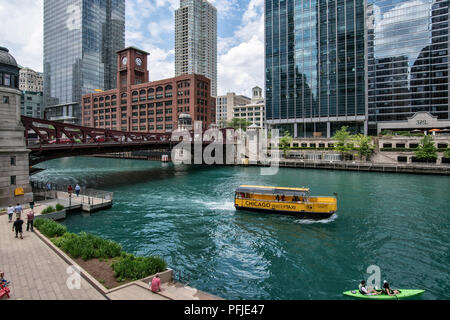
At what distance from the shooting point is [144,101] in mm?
139375

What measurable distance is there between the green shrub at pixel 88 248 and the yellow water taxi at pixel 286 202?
→ 19061 millimetres

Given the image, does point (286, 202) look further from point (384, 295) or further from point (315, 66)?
point (315, 66)

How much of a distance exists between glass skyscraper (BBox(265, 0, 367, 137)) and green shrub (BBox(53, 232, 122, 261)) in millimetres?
113983

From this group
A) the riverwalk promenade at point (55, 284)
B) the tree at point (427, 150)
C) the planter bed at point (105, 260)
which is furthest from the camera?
the tree at point (427, 150)

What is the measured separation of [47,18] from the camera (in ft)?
635

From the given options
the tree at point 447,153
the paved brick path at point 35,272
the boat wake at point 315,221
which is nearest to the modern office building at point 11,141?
the paved brick path at point 35,272

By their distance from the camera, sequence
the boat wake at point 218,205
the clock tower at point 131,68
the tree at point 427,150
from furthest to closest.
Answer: the clock tower at point 131,68
the tree at point 427,150
the boat wake at point 218,205

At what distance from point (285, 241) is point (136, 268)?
14065 millimetres

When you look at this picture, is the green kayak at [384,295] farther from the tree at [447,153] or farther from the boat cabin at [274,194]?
the tree at [447,153]

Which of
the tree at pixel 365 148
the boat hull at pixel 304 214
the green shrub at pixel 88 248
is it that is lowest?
the boat hull at pixel 304 214

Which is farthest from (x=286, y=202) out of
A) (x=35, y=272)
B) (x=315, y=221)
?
(x=35, y=272)

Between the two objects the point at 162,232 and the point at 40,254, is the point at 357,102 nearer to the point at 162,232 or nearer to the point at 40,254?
the point at 162,232

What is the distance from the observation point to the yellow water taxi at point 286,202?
97.7 feet

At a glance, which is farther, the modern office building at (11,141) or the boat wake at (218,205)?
the boat wake at (218,205)
